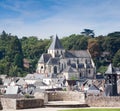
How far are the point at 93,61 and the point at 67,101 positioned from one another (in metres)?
100

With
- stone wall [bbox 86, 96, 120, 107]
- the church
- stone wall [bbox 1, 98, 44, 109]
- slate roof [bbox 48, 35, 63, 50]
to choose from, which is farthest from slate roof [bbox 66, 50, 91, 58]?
stone wall [bbox 1, 98, 44, 109]

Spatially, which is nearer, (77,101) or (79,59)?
(77,101)

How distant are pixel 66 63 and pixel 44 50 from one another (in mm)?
29062

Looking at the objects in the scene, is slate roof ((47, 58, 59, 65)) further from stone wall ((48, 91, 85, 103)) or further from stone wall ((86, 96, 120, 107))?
stone wall ((86, 96, 120, 107))

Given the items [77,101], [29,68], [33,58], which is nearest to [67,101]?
[77,101]

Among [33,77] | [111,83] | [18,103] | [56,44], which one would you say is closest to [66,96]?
[111,83]

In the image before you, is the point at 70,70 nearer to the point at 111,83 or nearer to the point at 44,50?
the point at 44,50

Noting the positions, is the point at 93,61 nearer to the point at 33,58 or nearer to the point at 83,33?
the point at 33,58

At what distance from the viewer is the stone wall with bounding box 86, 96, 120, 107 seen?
78.9ft

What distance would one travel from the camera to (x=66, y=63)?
116m

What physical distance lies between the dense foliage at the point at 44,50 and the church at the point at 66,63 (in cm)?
401

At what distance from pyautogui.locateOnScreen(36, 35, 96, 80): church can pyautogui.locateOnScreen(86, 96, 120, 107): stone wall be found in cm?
8271

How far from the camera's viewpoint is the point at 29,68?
413 ft

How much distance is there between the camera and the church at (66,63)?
110875 mm
